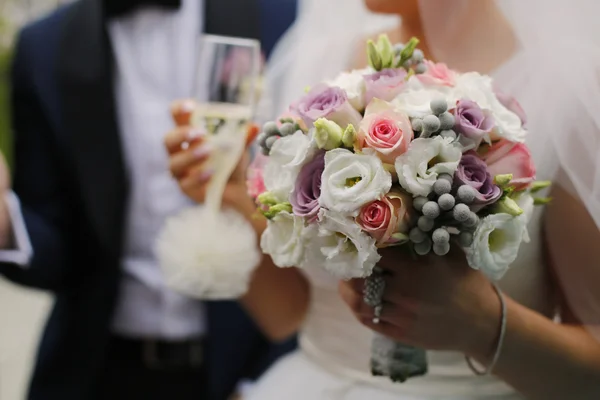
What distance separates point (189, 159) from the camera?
1.06 meters

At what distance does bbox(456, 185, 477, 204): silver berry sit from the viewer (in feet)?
2.02

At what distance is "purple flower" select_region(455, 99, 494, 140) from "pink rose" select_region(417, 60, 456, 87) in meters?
0.05

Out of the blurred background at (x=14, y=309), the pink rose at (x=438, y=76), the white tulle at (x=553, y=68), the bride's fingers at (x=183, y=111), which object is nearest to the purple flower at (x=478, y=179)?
the pink rose at (x=438, y=76)

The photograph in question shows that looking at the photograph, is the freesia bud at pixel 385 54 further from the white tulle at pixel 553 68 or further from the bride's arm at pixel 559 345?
the bride's arm at pixel 559 345

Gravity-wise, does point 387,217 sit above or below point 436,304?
above

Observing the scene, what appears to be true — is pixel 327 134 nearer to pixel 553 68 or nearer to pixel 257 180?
pixel 257 180

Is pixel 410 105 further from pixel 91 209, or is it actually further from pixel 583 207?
pixel 91 209

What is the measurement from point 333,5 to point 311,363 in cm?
65

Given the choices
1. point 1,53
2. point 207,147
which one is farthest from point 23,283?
point 1,53

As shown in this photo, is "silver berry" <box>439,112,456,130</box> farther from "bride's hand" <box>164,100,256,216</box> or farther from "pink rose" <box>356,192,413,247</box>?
"bride's hand" <box>164,100,256,216</box>

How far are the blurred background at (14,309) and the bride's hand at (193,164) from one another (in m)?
2.01

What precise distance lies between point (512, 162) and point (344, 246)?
8.5 inches

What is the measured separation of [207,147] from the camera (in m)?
1.05

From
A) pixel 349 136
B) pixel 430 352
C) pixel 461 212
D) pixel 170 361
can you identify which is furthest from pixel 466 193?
pixel 170 361
